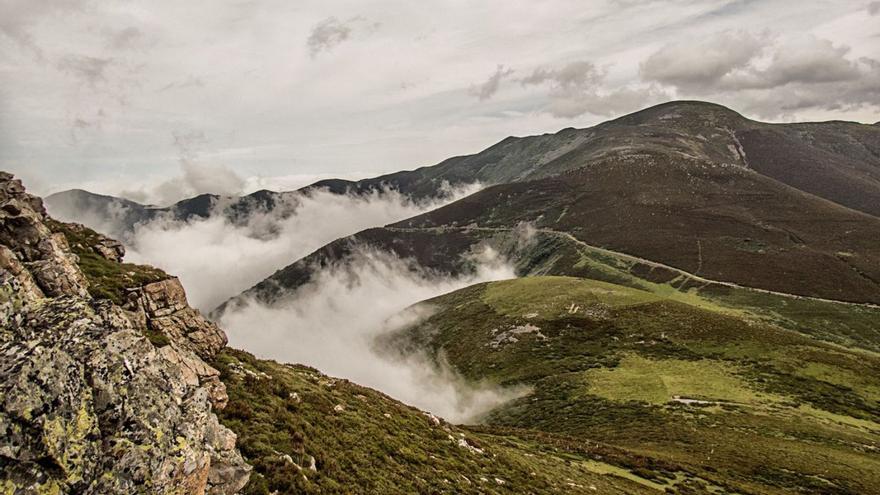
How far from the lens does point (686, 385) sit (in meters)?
74.6

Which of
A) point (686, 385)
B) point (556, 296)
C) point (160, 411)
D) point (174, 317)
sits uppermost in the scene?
point (174, 317)

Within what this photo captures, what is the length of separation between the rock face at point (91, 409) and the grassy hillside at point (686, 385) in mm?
44391

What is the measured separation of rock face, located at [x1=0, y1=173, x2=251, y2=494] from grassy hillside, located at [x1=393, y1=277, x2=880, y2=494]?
146 feet

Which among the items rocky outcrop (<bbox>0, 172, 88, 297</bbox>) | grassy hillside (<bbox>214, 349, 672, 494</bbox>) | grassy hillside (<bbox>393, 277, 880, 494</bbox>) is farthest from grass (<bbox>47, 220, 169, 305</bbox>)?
grassy hillside (<bbox>393, 277, 880, 494</bbox>)

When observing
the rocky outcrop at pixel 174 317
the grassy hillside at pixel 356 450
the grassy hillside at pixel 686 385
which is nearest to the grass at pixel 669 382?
the grassy hillside at pixel 686 385

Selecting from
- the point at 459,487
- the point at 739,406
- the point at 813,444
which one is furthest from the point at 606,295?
the point at 459,487

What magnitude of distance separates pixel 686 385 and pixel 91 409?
84.3 meters

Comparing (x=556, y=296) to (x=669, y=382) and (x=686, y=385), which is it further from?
(x=686, y=385)

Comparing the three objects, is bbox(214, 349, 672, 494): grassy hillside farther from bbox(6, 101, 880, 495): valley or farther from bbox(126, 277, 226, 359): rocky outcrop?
bbox(126, 277, 226, 359): rocky outcrop

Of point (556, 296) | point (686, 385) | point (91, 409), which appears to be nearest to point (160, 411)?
point (91, 409)

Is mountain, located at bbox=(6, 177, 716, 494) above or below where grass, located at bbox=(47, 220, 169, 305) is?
below

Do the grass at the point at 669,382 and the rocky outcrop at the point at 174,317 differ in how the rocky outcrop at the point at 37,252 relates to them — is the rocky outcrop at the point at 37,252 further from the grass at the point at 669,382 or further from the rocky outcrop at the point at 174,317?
the grass at the point at 669,382

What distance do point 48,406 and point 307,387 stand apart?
1881 cm

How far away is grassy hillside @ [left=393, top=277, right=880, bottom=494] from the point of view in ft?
153
